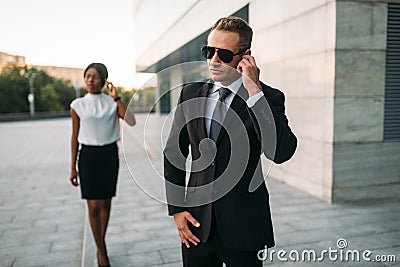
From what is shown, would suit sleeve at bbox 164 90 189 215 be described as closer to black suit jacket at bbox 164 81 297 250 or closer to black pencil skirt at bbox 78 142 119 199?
black suit jacket at bbox 164 81 297 250

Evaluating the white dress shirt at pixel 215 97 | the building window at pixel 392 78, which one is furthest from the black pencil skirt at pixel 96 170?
the building window at pixel 392 78

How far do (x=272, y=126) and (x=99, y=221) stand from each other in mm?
2681

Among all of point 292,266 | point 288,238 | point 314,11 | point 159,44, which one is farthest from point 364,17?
point 159,44

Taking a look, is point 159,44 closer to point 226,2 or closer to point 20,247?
point 226,2

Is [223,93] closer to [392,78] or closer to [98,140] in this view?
[98,140]

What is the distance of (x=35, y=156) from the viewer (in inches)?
512

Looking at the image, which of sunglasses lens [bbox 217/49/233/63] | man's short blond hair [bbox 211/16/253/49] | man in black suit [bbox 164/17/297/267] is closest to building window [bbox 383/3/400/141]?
man in black suit [bbox 164/17/297/267]

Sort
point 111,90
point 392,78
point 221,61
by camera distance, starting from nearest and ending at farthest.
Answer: point 221,61, point 111,90, point 392,78

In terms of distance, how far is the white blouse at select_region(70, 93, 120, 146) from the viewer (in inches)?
152

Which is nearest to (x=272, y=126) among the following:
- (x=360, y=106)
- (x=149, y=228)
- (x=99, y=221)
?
(x=99, y=221)

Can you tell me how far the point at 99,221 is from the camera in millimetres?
4016

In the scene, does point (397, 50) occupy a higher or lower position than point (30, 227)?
higher

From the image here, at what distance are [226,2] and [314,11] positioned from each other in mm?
3690

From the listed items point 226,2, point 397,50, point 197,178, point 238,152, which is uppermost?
point 226,2
